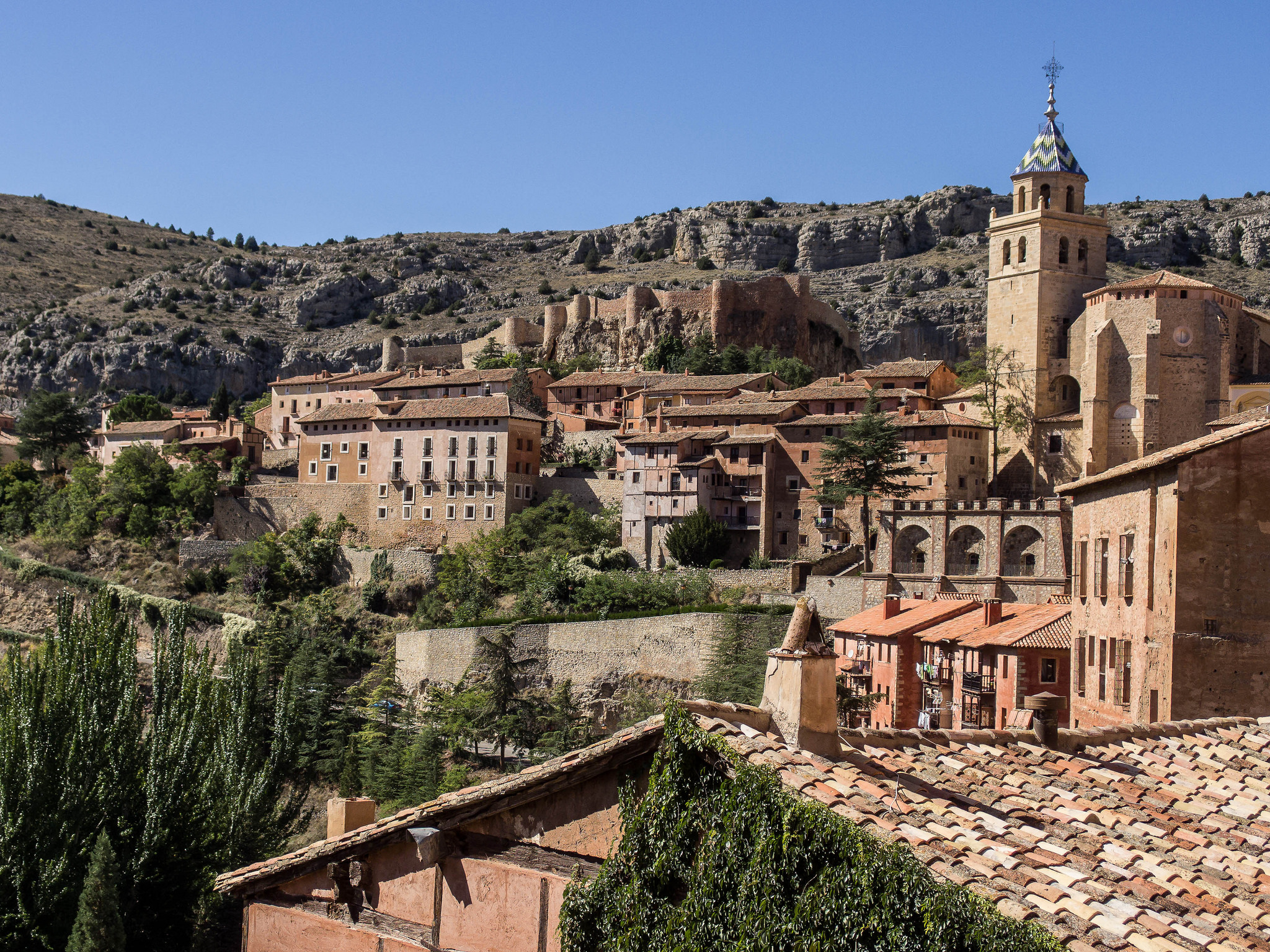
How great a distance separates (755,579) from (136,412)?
5592cm

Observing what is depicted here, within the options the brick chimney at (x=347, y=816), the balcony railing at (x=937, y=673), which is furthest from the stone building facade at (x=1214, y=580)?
the balcony railing at (x=937, y=673)

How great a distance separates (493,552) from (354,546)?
958 cm

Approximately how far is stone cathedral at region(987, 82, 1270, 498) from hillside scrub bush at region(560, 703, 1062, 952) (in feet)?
137

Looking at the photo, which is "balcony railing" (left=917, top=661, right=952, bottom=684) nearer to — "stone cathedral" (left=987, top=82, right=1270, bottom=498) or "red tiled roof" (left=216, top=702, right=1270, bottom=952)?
"stone cathedral" (left=987, top=82, right=1270, bottom=498)

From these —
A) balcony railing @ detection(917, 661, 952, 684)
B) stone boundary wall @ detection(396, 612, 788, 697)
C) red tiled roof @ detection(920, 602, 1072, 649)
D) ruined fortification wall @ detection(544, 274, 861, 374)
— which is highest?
ruined fortification wall @ detection(544, 274, 861, 374)

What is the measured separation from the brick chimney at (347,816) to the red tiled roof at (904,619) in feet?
82.6

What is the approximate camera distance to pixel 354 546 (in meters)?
65.3

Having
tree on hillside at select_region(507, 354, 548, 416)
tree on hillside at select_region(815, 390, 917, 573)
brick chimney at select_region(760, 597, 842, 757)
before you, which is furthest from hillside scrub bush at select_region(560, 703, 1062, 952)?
tree on hillside at select_region(507, 354, 548, 416)

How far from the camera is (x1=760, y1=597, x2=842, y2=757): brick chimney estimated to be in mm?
10289

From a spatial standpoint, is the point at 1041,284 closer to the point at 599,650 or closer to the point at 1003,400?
the point at 1003,400

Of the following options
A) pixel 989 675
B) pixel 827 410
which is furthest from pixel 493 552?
pixel 989 675

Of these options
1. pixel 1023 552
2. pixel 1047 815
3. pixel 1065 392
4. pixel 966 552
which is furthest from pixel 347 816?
pixel 1065 392

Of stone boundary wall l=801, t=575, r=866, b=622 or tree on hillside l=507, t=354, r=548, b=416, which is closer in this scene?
stone boundary wall l=801, t=575, r=866, b=622

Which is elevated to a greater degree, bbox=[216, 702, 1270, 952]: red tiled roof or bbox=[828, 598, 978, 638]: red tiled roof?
bbox=[216, 702, 1270, 952]: red tiled roof
